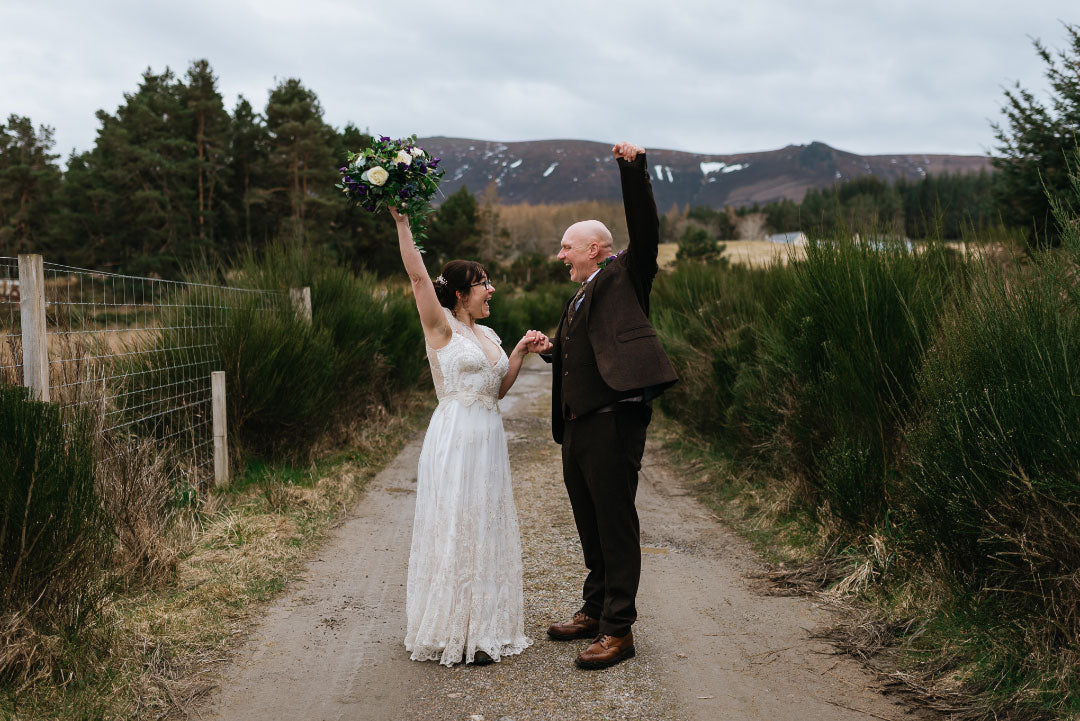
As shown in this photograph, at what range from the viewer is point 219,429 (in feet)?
24.3

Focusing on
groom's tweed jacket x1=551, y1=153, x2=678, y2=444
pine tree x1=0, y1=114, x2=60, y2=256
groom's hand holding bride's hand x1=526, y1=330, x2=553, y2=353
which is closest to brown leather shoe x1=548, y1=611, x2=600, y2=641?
groom's tweed jacket x1=551, y1=153, x2=678, y2=444

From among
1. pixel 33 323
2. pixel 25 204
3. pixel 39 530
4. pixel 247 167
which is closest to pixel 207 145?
pixel 247 167

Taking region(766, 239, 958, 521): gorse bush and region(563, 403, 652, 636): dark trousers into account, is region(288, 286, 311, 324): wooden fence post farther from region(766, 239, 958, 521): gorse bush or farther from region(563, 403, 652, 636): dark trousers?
region(563, 403, 652, 636): dark trousers

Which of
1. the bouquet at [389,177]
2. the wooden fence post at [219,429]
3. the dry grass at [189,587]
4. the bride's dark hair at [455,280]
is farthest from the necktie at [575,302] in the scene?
the wooden fence post at [219,429]

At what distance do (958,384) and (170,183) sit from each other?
145 feet

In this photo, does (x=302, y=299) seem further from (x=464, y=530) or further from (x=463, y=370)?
(x=464, y=530)

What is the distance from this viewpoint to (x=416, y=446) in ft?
36.5

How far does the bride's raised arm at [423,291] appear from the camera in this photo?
12.9ft

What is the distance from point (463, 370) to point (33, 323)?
8.32 ft

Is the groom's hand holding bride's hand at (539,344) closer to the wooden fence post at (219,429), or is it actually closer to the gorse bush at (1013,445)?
the gorse bush at (1013,445)

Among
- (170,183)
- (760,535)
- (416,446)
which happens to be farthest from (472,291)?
(170,183)

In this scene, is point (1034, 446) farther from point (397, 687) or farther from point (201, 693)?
point (201, 693)

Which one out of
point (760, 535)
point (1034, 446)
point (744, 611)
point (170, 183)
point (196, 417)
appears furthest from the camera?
point (170, 183)

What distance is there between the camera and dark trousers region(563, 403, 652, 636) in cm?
397
